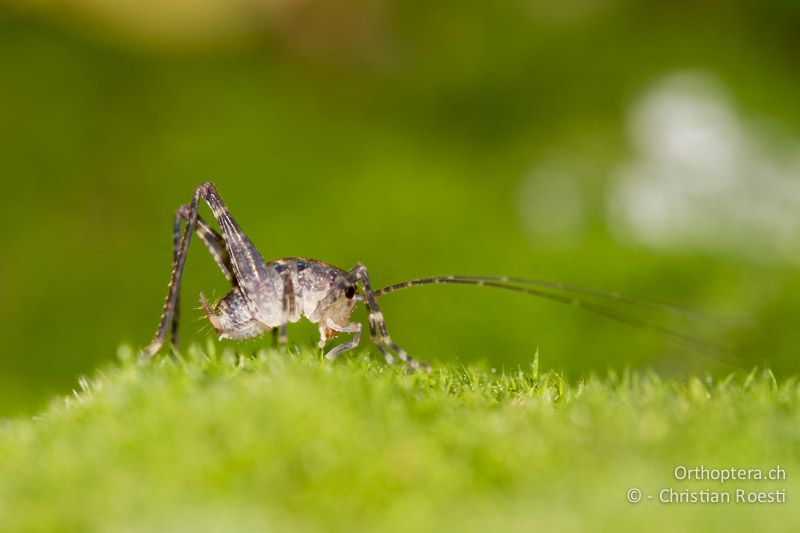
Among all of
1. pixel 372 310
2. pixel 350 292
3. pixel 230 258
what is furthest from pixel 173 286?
pixel 372 310

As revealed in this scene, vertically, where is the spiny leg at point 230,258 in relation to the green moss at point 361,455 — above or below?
above

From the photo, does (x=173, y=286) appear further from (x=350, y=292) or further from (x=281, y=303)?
(x=350, y=292)

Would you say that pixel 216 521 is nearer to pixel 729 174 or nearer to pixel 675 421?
pixel 675 421

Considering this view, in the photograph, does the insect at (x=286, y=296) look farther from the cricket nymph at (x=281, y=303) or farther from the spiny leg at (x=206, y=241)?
the spiny leg at (x=206, y=241)

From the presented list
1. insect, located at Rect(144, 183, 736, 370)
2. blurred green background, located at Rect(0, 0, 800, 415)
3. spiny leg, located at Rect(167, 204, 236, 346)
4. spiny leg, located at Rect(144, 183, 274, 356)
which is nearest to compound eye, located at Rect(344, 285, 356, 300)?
insect, located at Rect(144, 183, 736, 370)

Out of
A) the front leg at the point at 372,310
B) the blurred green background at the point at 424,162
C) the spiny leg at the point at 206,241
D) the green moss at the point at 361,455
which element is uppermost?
the blurred green background at the point at 424,162

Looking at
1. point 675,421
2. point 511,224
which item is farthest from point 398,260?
point 675,421

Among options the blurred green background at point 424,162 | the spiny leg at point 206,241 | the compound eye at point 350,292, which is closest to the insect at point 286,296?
the compound eye at point 350,292
